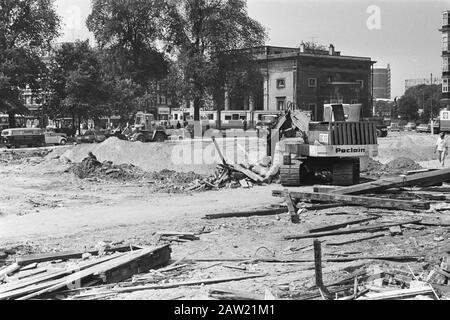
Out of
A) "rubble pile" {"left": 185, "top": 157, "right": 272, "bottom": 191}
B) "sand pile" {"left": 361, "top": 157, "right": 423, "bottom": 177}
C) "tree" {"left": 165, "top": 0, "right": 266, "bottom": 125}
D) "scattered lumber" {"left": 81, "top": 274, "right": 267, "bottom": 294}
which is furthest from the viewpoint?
"tree" {"left": 165, "top": 0, "right": 266, "bottom": 125}

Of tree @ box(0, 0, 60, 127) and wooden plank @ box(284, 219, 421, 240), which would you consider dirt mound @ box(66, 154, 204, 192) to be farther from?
tree @ box(0, 0, 60, 127)

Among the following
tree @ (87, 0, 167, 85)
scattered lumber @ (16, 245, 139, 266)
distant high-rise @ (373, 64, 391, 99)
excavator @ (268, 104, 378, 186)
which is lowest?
scattered lumber @ (16, 245, 139, 266)

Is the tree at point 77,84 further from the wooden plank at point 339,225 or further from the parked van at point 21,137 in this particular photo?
the wooden plank at point 339,225

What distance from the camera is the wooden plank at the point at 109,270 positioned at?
6992 mm

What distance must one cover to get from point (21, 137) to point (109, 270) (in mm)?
39845

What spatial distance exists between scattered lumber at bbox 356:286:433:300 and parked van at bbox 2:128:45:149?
137 ft

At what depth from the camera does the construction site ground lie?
8.02 meters

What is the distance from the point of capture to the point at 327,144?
59.7 feet

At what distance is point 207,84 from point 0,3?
20577 millimetres

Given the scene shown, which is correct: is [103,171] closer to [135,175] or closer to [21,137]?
[135,175]

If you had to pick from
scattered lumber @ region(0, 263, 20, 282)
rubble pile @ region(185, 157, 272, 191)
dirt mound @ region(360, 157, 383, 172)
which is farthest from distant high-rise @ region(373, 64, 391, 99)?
dirt mound @ region(360, 157, 383, 172)

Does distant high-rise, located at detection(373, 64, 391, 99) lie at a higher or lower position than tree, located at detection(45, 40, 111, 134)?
lower
